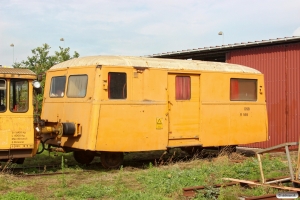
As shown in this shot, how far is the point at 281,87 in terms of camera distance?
16047 millimetres

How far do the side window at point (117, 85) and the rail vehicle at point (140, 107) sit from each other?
0.02 metres

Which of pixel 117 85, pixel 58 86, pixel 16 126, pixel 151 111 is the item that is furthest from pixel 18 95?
pixel 151 111

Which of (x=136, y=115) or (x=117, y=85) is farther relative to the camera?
Result: (x=136, y=115)

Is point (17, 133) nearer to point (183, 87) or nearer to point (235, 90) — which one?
point (183, 87)

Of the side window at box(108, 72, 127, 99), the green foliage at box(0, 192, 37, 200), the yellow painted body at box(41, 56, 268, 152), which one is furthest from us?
the side window at box(108, 72, 127, 99)

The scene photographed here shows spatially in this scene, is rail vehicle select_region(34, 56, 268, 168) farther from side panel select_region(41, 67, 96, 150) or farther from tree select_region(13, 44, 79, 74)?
tree select_region(13, 44, 79, 74)

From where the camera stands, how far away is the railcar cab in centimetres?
895

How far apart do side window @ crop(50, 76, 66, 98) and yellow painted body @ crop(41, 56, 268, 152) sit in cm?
16

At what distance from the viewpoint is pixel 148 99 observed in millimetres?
10688

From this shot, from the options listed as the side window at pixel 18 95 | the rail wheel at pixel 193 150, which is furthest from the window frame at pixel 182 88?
the side window at pixel 18 95

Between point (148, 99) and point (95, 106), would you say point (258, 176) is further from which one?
point (95, 106)

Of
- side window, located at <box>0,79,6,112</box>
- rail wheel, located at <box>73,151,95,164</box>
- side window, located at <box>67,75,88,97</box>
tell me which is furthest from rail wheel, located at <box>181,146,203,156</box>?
side window, located at <box>0,79,6,112</box>

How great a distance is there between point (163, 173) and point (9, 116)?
363 cm

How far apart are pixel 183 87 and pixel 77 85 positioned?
2.92 m
